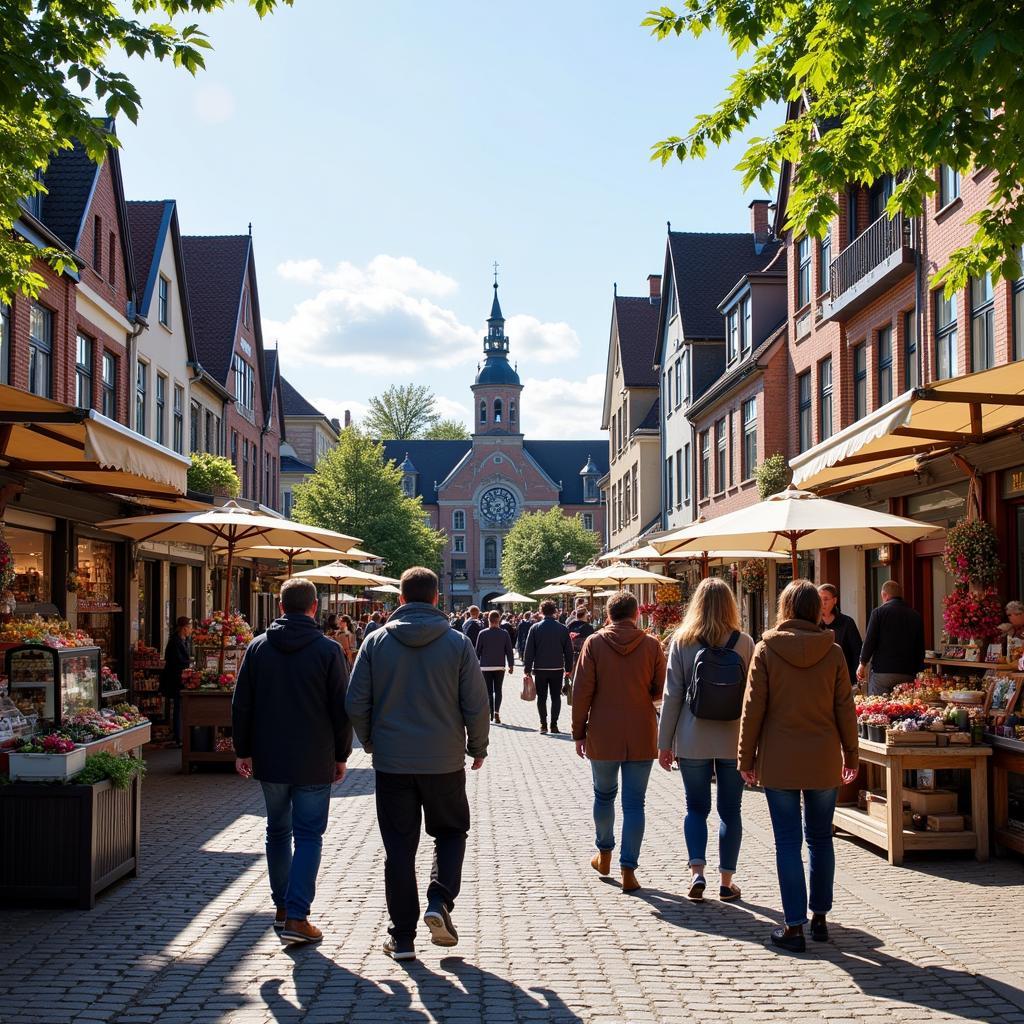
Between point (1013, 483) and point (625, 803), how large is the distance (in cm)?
806

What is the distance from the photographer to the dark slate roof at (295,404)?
67975 millimetres

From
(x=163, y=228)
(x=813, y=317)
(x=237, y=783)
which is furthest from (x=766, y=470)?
(x=237, y=783)

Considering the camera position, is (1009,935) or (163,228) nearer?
(1009,935)

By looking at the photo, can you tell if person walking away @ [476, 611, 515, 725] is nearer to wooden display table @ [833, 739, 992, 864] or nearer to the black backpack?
wooden display table @ [833, 739, 992, 864]

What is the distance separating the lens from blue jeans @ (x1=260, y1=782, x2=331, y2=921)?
6.52m

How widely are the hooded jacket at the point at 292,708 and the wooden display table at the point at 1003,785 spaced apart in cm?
476

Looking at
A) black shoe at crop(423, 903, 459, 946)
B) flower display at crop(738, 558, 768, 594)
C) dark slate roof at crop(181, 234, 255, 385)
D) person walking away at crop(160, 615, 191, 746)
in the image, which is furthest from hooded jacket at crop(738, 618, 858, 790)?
dark slate roof at crop(181, 234, 255, 385)

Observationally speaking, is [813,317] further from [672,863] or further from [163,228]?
[672,863]

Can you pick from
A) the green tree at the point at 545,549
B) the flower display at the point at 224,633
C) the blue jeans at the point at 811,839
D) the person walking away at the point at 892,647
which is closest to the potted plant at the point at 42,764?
the blue jeans at the point at 811,839

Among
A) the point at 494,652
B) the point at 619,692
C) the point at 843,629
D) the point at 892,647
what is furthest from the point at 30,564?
the point at 892,647

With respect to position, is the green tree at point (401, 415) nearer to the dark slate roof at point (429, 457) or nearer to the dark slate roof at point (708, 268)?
the dark slate roof at point (429, 457)

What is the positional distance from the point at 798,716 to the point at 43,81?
592cm

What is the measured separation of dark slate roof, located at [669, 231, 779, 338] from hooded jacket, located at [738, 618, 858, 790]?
31.3 m

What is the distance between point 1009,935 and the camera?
21.9 ft
